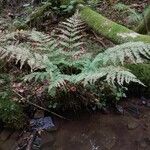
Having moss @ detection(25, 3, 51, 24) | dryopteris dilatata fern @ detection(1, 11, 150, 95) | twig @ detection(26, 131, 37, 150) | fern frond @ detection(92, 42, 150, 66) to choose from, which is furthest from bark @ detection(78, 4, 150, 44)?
twig @ detection(26, 131, 37, 150)

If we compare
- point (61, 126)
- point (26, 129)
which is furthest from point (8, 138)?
point (61, 126)

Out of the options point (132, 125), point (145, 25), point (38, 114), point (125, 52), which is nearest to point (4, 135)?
point (38, 114)

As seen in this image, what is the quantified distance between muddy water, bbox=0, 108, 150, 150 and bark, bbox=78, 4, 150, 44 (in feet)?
4.40

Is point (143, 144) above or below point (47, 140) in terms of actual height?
above

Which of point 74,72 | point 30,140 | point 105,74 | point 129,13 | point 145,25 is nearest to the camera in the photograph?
point 105,74

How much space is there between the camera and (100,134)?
455 cm

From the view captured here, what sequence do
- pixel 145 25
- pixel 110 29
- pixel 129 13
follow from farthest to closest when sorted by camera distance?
pixel 129 13
pixel 145 25
pixel 110 29

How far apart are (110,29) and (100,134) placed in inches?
88.4

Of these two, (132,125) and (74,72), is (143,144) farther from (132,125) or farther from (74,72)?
(74,72)

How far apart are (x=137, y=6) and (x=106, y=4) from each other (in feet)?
2.48

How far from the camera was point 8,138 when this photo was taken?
4535 millimetres

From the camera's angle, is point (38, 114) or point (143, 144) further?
point (38, 114)

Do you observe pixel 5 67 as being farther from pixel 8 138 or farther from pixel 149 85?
pixel 149 85

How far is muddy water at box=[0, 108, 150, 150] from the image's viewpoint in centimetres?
435
